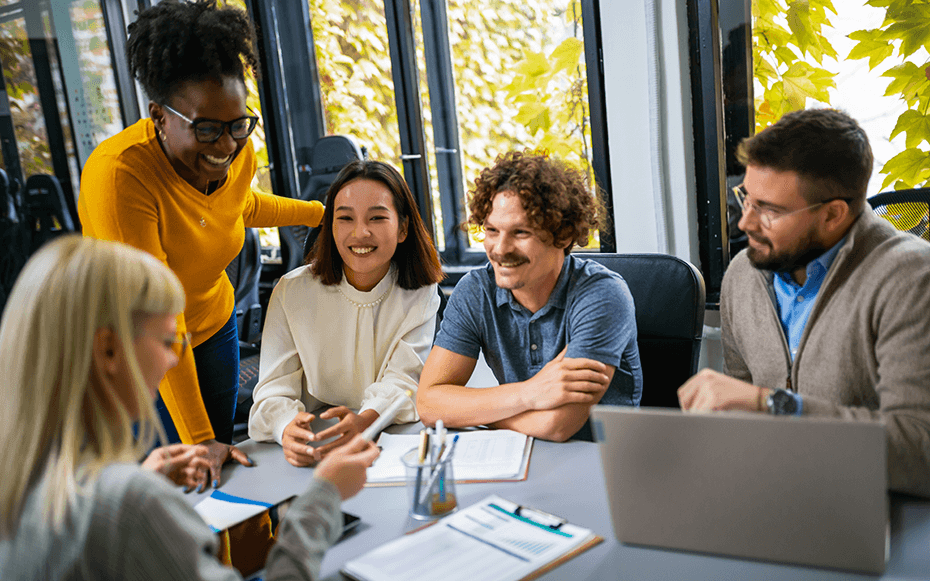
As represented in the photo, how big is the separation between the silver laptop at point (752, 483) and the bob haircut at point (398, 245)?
101 centimetres

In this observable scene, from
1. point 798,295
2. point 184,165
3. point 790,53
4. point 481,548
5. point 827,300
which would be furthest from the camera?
point 790,53

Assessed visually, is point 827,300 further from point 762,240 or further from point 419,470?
point 419,470

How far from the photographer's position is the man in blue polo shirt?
141 centimetres

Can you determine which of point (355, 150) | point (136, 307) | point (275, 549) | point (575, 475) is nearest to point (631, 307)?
point (575, 475)

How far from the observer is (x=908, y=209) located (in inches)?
67.4

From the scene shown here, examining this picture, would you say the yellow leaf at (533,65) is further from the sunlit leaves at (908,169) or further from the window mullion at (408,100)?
the sunlit leaves at (908,169)

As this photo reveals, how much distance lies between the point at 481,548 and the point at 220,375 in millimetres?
1207

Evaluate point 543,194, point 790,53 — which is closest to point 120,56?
point 543,194

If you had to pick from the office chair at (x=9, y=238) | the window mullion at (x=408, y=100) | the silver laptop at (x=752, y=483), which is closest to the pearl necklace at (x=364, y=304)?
the silver laptop at (x=752, y=483)

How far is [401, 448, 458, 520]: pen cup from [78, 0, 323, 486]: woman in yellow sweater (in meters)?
0.47

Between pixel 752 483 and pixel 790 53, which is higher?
pixel 790 53

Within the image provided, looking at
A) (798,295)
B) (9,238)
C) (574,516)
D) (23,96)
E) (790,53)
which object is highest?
(23,96)

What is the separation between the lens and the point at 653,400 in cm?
171

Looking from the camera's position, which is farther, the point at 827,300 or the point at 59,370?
the point at 827,300
